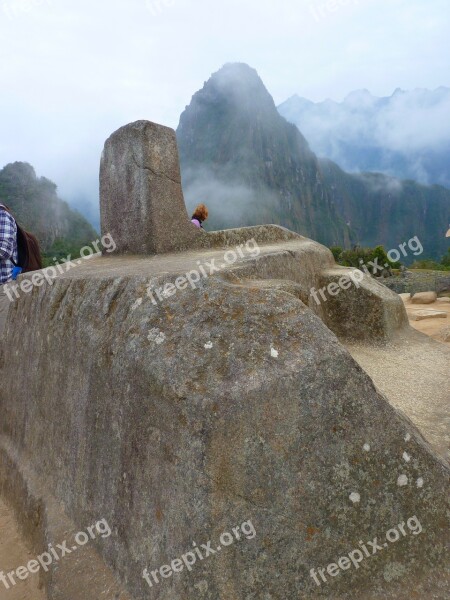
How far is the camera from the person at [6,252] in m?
4.38

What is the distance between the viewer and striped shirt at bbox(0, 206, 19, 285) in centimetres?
449

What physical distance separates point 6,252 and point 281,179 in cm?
7774

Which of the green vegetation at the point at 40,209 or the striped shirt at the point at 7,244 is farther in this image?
the green vegetation at the point at 40,209

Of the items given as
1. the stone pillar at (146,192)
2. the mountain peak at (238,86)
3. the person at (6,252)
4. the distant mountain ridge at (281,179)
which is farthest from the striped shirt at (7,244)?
the mountain peak at (238,86)

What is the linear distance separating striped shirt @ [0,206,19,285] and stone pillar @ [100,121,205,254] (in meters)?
0.98

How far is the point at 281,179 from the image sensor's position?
78.9 m

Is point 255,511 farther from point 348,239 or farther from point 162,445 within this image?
point 348,239

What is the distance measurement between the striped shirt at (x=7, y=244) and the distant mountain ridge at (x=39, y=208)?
3199 centimetres

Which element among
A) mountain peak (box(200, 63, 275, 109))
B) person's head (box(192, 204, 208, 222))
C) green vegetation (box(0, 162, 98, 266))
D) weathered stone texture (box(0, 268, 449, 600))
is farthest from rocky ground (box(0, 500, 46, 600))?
mountain peak (box(200, 63, 275, 109))

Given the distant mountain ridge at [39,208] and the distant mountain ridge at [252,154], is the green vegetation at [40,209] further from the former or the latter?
the distant mountain ridge at [252,154]

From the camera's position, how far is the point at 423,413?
2.69 m

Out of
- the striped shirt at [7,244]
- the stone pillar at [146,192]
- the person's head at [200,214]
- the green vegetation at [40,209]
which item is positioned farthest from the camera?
the green vegetation at [40,209]

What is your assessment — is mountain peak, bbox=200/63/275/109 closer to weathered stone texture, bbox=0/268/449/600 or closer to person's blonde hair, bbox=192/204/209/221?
person's blonde hair, bbox=192/204/209/221

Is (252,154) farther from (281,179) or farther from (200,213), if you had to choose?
(200,213)
